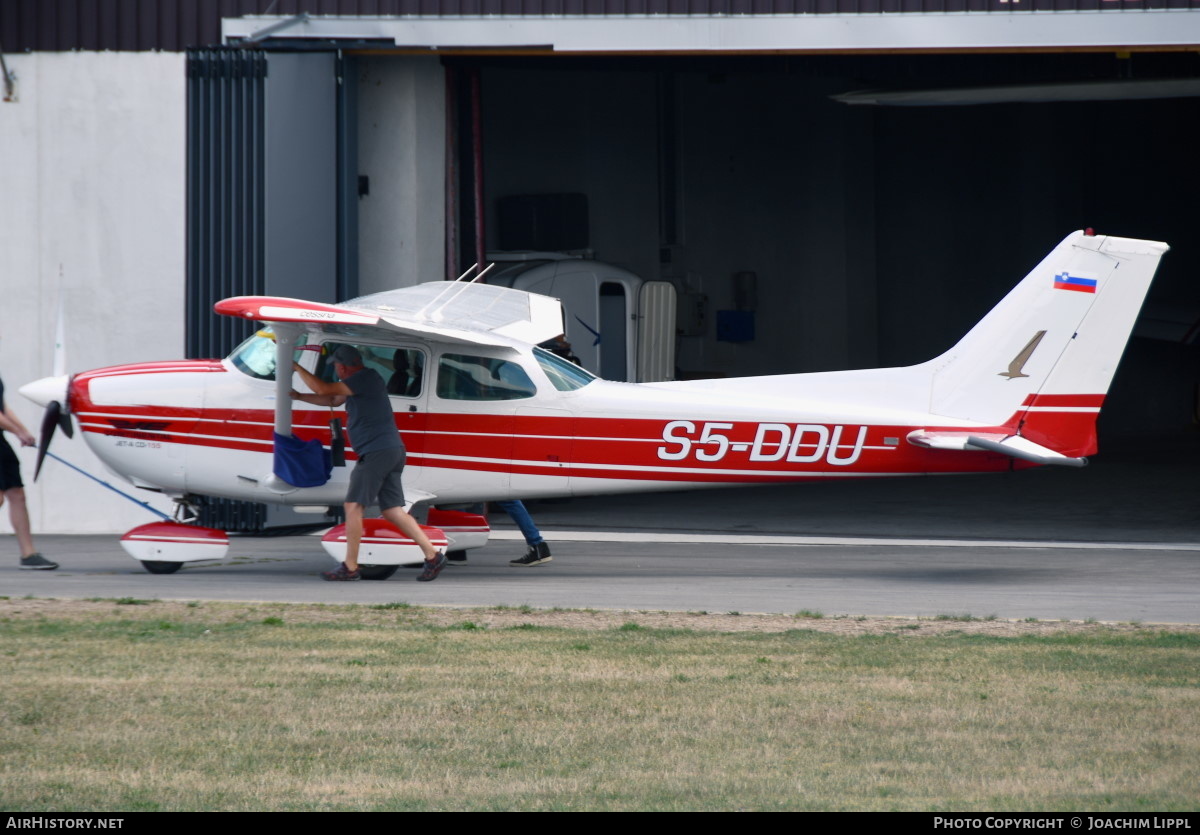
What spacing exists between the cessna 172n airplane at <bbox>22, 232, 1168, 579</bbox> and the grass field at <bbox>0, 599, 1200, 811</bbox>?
5.81 feet

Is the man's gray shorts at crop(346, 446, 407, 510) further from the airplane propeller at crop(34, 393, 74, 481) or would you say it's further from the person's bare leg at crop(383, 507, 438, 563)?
the airplane propeller at crop(34, 393, 74, 481)

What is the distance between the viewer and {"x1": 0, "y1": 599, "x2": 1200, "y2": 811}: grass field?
5250mm

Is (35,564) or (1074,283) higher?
(1074,283)

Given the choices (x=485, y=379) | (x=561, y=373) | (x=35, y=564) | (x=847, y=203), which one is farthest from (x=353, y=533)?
(x=847, y=203)

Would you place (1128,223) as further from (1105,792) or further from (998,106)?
(1105,792)

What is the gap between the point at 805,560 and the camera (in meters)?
11.9

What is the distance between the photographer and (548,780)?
17.7 ft

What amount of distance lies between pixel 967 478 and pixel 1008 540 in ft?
18.7

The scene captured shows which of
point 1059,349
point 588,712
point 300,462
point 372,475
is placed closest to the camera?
point 588,712

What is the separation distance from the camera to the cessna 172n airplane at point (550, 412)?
10.0 metres

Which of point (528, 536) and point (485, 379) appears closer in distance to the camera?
point (485, 379)

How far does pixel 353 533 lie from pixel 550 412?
1.75 m

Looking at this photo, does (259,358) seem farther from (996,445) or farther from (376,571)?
(996,445)

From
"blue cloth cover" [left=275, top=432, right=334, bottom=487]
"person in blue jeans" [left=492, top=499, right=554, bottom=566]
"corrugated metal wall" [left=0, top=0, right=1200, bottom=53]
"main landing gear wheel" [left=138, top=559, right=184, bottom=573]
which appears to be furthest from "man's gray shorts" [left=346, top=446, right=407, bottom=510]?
"corrugated metal wall" [left=0, top=0, right=1200, bottom=53]
